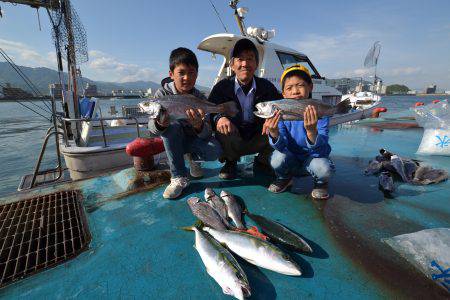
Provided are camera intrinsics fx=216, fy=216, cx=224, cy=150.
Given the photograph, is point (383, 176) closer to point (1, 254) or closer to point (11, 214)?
point (1, 254)

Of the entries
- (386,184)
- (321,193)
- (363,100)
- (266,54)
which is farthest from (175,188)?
(363,100)

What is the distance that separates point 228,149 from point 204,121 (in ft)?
2.25

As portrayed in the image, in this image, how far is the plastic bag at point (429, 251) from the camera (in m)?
1.73

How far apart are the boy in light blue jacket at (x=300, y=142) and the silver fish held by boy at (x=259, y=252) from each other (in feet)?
4.57

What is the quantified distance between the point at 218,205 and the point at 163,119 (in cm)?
145

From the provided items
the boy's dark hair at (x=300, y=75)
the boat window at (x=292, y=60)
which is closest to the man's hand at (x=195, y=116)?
the boy's dark hair at (x=300, y=75)

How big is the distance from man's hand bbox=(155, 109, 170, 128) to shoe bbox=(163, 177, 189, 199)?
0.87m

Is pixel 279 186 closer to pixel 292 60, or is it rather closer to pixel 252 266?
pixel 252 266

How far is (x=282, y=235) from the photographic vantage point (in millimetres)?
2166

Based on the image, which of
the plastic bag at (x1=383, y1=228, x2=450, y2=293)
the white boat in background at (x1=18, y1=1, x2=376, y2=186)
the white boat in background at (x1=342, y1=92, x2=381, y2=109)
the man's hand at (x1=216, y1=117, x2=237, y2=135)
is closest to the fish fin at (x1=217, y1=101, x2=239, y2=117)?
the man's hand at (x1=216, y1=117, x2=237, y2=135)

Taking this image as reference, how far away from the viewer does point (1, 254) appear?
2.21 m

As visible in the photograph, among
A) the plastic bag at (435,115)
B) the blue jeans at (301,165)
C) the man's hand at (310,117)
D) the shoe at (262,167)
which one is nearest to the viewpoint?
the man's hand at (310,117)

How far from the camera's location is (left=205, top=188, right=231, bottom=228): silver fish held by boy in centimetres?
259

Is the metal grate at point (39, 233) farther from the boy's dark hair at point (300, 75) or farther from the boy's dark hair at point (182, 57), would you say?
the boy's dark hair at point (300, 75)
